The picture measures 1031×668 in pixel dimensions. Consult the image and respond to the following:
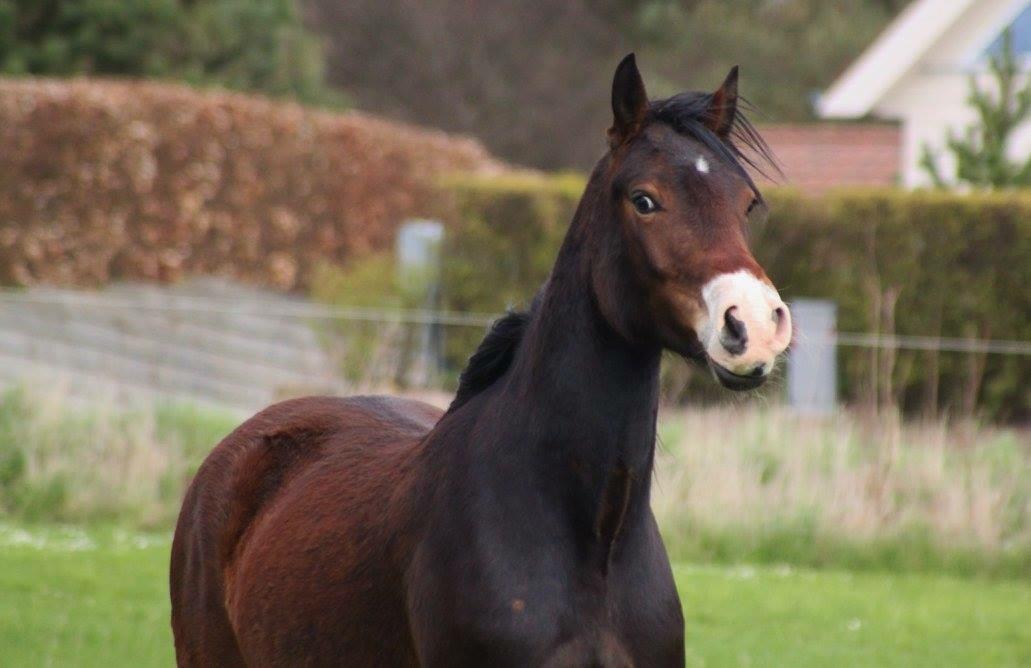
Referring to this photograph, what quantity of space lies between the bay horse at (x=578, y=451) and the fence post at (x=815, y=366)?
9364 mm

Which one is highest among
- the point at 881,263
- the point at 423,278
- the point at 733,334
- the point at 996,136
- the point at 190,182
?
the point at 996,136

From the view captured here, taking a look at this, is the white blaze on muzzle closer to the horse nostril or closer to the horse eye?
the horse nostril

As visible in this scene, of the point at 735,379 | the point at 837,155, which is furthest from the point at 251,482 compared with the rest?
the point at 837,155

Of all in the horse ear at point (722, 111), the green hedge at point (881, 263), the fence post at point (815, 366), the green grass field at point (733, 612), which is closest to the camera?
the horse ear at point (722, 111)

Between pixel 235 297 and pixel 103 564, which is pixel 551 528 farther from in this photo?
pixel 235 297

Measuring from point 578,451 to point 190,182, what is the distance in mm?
20122

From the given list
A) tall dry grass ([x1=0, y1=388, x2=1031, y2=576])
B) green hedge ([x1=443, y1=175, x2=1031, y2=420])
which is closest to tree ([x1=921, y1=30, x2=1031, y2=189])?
green hedge ([x1=443, y1=175, x2=1031, y2=420])

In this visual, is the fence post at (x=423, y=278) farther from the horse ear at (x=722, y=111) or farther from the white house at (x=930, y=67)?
the horse ear at (x=722, y=111)

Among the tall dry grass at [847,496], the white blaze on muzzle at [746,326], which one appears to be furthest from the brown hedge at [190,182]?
the white blaze on muzzle at [746,326]

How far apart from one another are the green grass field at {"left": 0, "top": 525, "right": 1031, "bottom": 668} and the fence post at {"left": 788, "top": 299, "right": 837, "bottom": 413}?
11.2 ft

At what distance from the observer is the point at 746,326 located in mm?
3309

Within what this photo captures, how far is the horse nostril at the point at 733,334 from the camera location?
10.9 feet

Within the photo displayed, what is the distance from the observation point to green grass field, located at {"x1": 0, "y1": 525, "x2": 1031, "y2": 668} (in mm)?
7812

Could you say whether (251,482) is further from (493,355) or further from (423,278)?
(423,278)
